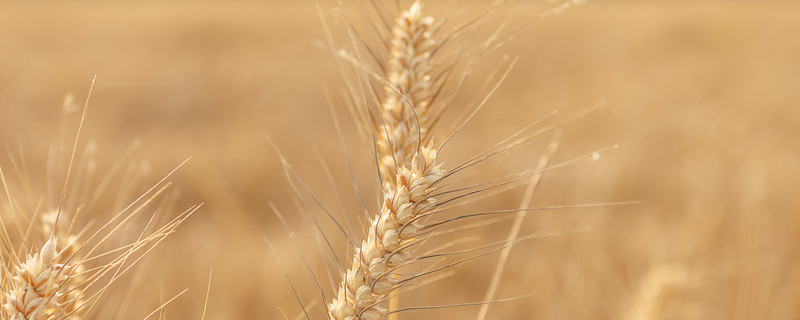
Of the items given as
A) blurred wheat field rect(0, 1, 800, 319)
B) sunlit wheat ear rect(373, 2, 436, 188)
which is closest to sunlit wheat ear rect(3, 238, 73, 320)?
blurred wheat field rect(0, 1, 800, 319)

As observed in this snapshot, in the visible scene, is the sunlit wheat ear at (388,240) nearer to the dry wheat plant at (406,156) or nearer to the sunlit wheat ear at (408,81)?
the dry wheat plant at (406,156)

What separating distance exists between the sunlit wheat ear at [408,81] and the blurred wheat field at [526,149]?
0.54ft

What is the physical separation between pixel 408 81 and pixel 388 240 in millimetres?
218

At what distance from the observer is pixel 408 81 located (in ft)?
2.07

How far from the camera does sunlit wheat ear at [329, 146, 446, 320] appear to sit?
48cm

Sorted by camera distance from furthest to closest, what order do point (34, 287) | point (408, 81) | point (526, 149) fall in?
point (526, 149)
point (408, 81)
point (34, 287)

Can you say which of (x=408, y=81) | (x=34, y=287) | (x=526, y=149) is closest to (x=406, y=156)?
(x=408, y=81)

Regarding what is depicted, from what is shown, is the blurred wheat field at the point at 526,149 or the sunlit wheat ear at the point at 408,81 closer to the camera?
the sunlit wheat ear at the point at 408,81

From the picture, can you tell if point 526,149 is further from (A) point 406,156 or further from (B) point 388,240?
(B) point 388,240

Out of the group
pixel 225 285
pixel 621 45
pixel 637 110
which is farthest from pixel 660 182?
pixel 621 45

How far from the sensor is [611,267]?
1.97 m

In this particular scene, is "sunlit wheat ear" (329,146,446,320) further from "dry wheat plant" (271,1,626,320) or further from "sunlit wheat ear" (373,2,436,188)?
"sunlit wheat ear" (373,2,436,188)

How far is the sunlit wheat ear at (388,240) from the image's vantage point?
1.59 ft

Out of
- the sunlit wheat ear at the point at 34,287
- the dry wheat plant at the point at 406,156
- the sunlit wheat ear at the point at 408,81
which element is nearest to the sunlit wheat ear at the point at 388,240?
the dry wheat plant at the point at 406,156
